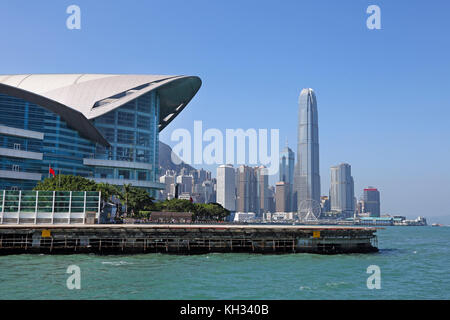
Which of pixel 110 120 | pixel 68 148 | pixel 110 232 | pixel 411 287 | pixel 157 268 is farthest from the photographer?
pixel 110 120

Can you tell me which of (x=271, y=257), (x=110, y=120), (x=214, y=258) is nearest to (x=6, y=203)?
(x=214, y=258)

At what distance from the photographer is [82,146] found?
130m

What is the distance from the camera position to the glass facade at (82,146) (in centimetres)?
11246

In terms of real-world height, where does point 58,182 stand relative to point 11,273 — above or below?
above

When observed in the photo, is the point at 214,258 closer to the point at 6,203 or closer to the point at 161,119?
the point at 6,203

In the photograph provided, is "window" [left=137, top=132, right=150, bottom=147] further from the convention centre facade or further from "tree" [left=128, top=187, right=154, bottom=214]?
"tree" [left=128, top=187, right=154, bottom=214]

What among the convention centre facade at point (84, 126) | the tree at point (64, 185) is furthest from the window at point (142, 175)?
the tree at point (64, 185)

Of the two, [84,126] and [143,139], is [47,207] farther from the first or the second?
[143,139]

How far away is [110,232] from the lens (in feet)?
195

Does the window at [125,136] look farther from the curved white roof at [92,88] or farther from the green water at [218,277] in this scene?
the green water at [218,277]

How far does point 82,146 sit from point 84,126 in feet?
20.1

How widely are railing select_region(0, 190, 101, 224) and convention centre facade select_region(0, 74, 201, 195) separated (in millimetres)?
45915

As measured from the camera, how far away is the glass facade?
112463 mm
